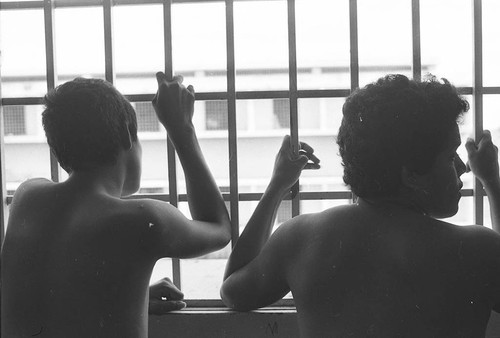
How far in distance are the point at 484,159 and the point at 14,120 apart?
102 cm

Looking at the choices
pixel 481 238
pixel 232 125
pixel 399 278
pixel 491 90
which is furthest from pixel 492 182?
pixel 232 125

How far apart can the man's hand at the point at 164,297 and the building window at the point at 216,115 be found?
Result: 0.35 meters

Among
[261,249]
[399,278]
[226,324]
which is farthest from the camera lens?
[226,324]

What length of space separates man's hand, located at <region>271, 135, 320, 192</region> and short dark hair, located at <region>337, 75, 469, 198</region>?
23 centimetres

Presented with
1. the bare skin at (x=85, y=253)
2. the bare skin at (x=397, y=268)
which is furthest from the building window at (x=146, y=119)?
the bare skin at (x=397, y=268)

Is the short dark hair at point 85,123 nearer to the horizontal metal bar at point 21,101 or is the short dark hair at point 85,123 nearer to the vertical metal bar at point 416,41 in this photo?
the horizontal metal bar at point 21,101

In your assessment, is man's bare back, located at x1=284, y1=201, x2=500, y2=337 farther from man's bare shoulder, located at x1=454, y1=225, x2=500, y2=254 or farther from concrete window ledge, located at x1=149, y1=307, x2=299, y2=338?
concrete window ledge, located at x1=149, y1=307, x2=299, y2=338

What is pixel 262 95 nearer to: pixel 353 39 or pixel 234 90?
pixel 234 90

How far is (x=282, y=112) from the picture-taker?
133 centimetres

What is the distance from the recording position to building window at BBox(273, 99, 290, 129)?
1.30 metres

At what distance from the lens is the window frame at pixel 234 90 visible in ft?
4.09

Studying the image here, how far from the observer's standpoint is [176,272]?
1.33 meters

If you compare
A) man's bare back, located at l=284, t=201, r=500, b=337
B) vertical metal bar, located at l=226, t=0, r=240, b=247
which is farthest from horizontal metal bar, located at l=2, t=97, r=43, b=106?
man's bare back, located at l=284, t=201, r=500, b=337

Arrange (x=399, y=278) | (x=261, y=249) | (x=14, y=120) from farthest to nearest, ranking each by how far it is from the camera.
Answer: (x=14, y=120)
(x=261, y=249)
(x=399, y=278)
